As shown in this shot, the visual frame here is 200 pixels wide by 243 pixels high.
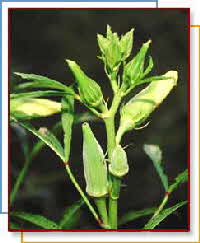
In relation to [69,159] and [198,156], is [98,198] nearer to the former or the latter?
[69,159]

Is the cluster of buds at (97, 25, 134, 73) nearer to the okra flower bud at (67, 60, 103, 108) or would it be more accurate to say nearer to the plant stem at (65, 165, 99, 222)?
the okra flower bud at (67, 60, 103, 108)

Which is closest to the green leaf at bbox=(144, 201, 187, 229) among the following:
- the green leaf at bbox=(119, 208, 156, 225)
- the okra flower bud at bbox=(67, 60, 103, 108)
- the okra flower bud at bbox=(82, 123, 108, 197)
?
the green leaf at bbox=(119, 208, 156, 225)

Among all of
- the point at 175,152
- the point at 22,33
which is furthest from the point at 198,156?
the point at 22,33

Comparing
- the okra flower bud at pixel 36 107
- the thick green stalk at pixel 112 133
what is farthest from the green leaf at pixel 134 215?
the okra flower bud at pixel 36 107

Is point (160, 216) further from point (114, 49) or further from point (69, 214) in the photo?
point (114, 49)

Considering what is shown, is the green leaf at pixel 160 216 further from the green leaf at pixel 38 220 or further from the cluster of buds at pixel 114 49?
the cluster of buds at pixel 114 49

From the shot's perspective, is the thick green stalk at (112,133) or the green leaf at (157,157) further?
the green leaf at (157,157)
